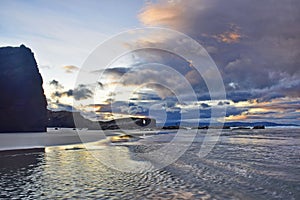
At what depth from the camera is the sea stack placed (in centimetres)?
7838

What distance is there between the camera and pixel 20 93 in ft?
270

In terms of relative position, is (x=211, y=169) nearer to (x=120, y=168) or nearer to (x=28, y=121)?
(x=120, y=168)

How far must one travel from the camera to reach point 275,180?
56.3ft

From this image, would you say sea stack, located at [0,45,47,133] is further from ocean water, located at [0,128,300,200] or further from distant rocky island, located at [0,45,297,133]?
ocean water, located at [0,128,300,200]

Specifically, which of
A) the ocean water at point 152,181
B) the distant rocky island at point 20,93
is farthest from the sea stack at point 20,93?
the ocean water at point 152,181

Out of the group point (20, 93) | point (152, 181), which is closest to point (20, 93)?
point (20, 93)

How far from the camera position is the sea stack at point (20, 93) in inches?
3086

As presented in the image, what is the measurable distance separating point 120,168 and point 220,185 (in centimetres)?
859

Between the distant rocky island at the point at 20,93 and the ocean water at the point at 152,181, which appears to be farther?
the distant rocky island at the point at 20,93

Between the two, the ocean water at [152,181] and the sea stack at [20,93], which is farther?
the sea stack at [20,93]

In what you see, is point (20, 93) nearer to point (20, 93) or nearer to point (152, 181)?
point (20, 93)

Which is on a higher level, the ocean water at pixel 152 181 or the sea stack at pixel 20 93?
the sea stack at pixel 20 93

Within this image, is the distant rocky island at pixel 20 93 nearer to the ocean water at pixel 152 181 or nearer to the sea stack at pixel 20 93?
the sea stack at pixel 20 93

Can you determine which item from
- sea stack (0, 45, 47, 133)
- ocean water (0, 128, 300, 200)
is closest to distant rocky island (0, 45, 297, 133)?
sea stack (0, 45, 47, 133)
